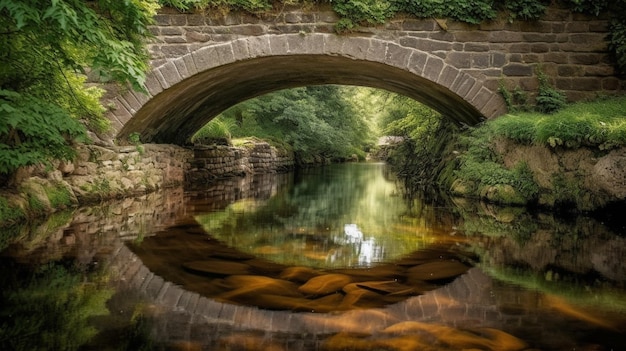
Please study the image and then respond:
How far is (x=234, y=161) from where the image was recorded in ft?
52.5

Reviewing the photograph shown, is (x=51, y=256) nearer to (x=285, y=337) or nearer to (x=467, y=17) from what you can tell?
(x=285, y=337)

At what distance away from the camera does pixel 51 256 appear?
3932mm

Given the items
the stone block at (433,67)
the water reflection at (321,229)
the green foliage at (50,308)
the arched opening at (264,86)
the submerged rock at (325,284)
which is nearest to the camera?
the green foliage at (50,308)

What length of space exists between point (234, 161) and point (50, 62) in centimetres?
1079

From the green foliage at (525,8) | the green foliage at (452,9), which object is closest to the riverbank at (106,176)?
the green foliage at (452,9)

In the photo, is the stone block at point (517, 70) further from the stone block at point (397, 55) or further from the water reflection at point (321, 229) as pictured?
the water reflection at point (321, 229)

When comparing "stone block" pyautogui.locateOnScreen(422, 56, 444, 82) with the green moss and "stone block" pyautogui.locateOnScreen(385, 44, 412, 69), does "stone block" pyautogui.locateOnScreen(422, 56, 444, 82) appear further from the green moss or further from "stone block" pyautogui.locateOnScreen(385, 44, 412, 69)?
the green moss

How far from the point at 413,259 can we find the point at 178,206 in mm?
4465

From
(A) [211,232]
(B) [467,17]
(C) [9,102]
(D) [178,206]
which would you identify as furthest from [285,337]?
(B) [467,17]

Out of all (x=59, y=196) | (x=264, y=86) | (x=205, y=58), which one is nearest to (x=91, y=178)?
(x=59, y=196)

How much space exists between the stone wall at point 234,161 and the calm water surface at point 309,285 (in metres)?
7.53

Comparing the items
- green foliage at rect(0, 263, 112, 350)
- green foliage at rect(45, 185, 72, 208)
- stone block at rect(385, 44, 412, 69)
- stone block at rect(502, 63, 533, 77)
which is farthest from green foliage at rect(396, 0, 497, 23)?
green foliage at rect(0, 263, 112, 350)

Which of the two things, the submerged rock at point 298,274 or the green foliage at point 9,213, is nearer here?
the submerged rock at point 298,274

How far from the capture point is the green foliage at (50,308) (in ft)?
7.34
